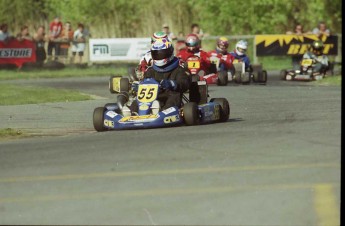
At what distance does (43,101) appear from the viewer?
2073 cm

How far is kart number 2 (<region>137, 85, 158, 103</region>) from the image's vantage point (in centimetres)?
1484

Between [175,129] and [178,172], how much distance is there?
4238 mm

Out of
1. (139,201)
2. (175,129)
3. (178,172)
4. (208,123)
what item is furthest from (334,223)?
(208,123)

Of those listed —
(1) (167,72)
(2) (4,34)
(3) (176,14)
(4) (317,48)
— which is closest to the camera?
(1) (167,72)

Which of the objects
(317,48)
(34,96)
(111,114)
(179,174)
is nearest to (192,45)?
(34,96)

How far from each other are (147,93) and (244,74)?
12.0m

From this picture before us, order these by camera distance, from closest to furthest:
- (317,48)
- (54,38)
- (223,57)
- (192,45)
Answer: (192,45), (223,57), (317,48), (54,38)

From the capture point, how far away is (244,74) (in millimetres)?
26719

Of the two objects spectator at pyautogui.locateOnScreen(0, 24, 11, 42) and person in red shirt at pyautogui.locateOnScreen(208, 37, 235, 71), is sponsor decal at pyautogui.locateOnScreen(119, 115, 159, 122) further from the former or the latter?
spectator at pyautogui.locateOnScreen(0, 24, 11, 42)

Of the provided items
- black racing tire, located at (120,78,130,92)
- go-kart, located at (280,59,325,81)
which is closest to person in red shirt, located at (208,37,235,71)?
go-kart, located at (280,59,325,81)

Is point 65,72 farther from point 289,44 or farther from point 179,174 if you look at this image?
point 179,174

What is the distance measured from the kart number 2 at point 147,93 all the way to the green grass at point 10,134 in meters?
1.64

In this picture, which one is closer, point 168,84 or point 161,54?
point 168,84

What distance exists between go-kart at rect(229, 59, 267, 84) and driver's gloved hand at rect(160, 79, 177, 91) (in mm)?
11553
